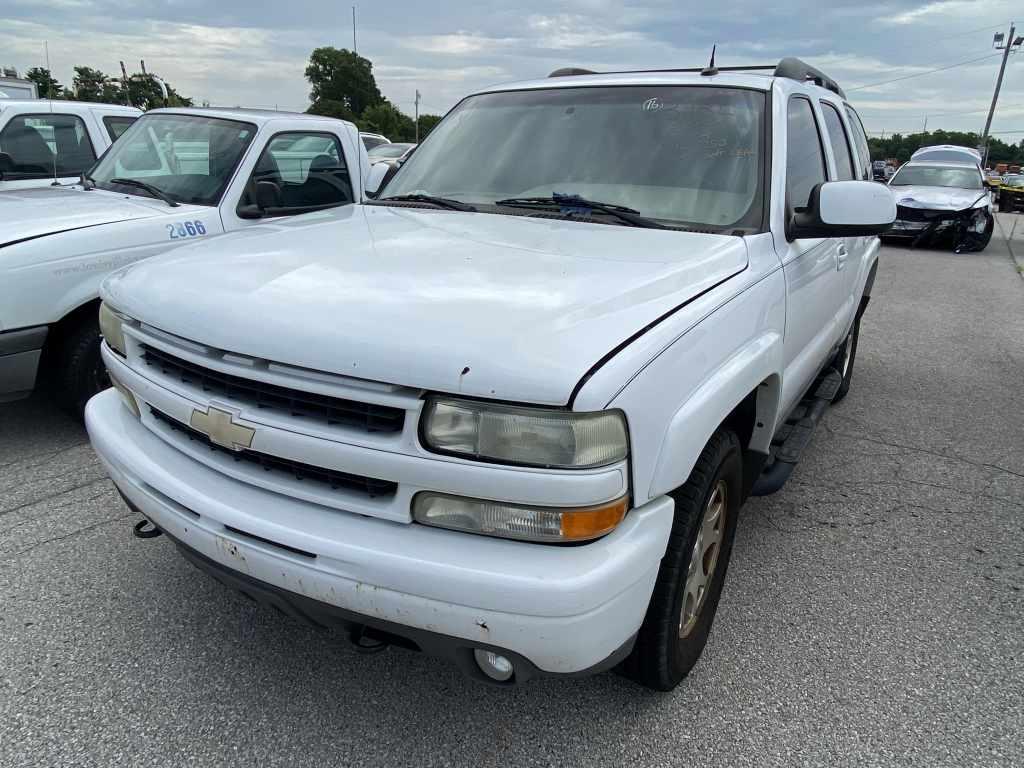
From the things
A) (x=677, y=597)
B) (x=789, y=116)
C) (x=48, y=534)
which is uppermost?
(x=789, y=116)

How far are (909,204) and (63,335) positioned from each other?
14.3 m

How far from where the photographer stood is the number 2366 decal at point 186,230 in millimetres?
4172

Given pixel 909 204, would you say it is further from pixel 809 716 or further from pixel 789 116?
pixel 809 716

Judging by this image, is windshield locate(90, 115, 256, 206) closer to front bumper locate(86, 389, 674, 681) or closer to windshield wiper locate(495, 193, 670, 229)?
windshield wiper locate(495, 193, 670, 229)

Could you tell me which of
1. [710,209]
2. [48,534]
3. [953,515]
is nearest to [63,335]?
[48,534]

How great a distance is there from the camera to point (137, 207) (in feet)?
14.0

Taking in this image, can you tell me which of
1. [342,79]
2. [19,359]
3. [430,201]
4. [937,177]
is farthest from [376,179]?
[342,79]

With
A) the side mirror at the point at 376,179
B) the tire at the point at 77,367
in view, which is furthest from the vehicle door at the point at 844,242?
the tire at the point at 77,367

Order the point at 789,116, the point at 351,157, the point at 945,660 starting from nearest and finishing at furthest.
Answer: the point at 945,660 < the point at 789,116 < the point at 351,157

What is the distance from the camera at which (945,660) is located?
251 centimetres

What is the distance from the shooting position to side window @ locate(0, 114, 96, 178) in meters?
6.04

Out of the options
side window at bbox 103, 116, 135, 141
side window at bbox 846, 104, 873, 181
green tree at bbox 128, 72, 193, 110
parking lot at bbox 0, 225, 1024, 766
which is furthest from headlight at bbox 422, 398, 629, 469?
green tree at bbox 128, 72, 193, 110

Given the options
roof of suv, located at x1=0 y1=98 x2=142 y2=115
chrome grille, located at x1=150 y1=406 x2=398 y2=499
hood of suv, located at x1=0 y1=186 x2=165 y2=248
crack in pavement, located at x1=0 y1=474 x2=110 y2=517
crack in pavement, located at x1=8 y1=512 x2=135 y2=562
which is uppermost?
roof of suv, located at x1=0 y1=98 x2=142 y2=115

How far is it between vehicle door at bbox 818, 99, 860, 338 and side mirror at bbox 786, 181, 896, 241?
917mm
